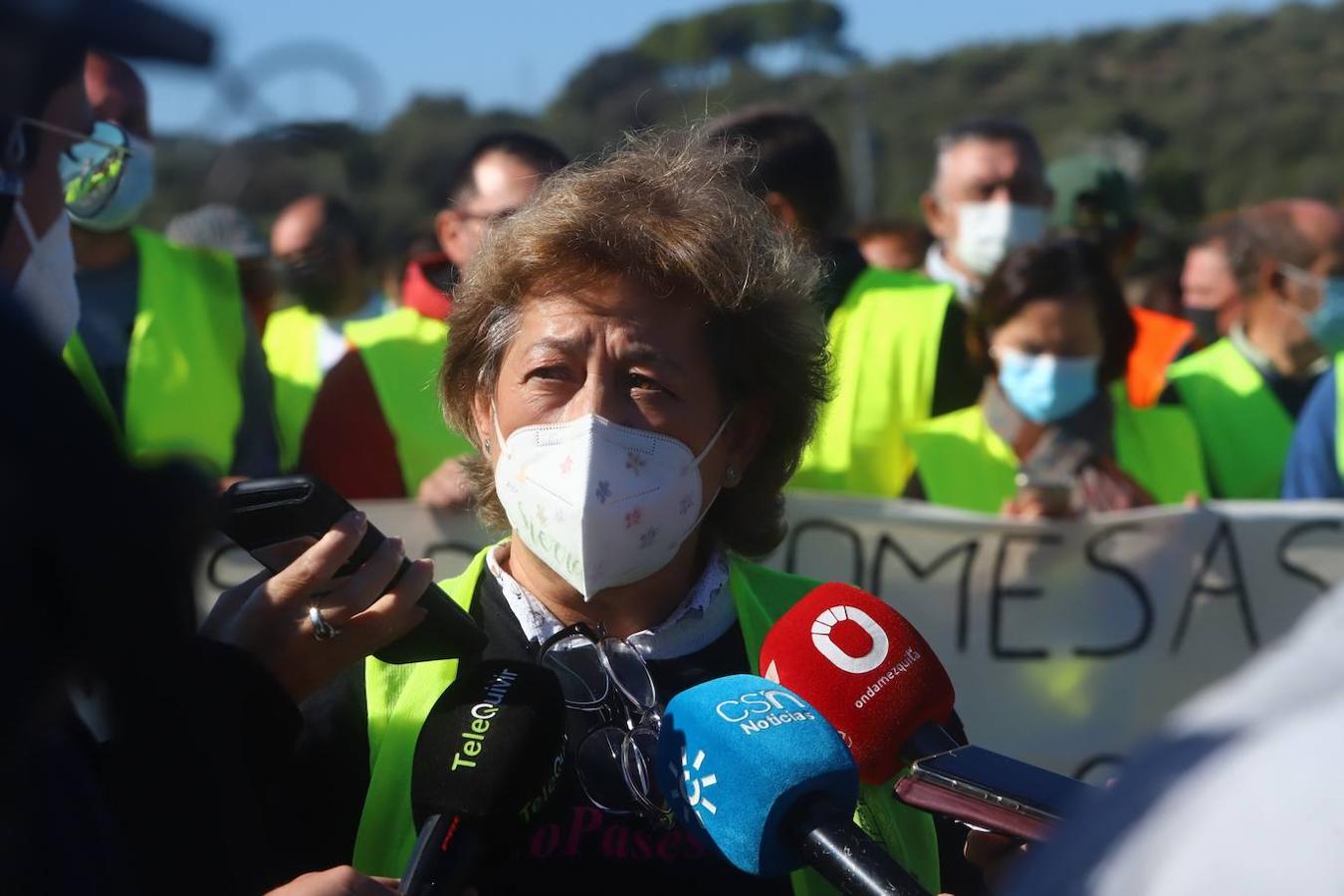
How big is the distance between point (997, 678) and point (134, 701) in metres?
3.83

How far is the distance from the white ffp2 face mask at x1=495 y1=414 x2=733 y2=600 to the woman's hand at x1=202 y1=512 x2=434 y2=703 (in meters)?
0.45

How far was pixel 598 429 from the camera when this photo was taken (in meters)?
2.60

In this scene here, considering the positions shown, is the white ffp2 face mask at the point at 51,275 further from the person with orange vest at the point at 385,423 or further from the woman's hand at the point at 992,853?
the person with orange vest at the point at 385,423

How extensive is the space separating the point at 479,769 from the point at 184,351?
2671 millimetres

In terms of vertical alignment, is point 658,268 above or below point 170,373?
above

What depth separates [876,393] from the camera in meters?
4.92

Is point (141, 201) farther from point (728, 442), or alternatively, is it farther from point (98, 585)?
point (98, 585)

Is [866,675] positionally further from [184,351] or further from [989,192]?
[989,192]

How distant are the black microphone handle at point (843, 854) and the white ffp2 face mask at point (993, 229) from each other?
4481mm

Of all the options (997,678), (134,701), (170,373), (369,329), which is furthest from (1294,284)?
(134,701)

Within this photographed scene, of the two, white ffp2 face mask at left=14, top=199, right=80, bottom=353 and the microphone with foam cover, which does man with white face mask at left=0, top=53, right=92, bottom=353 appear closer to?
white ffp2 face mask at left=14, top=199, right=80, bottom=353

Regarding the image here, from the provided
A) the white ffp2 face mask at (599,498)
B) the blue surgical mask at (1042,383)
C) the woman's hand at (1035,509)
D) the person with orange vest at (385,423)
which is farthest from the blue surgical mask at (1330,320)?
the white ffp2 face mask at (599,498)

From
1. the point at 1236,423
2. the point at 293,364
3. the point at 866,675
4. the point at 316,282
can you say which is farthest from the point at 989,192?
the point at 866,675

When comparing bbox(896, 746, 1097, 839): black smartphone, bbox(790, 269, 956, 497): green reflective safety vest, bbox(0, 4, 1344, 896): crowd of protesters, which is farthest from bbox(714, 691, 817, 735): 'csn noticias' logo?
bbox(790, 269, 956, 497): green reflective safety vest
